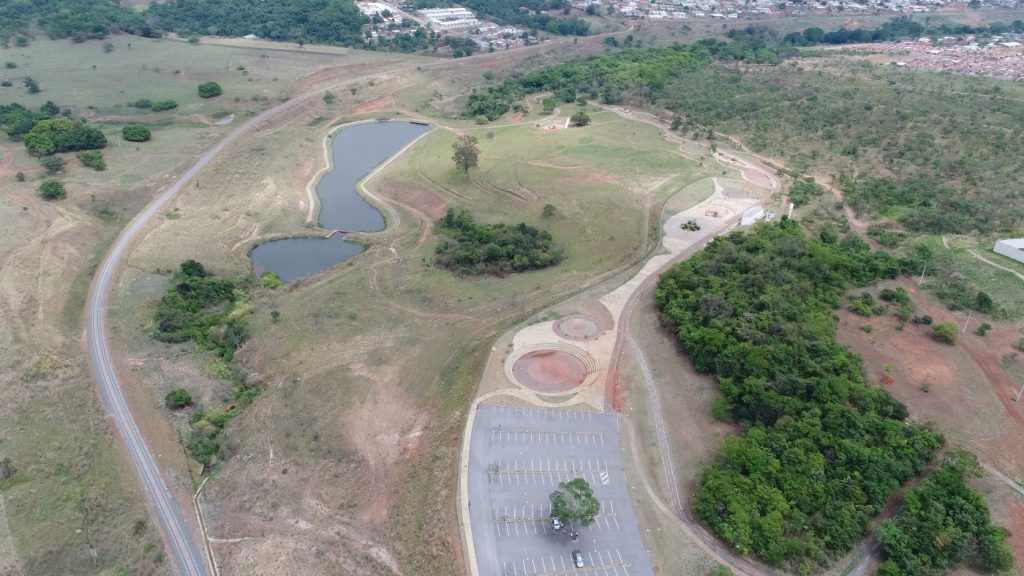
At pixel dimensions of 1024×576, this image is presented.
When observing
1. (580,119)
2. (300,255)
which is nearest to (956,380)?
(300,255)

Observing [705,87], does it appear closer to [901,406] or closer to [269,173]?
[269,173]

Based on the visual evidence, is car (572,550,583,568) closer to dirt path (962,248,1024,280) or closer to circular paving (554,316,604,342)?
circular paving (554,316,604,342)

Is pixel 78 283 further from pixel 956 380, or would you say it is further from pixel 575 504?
pixel 956 380


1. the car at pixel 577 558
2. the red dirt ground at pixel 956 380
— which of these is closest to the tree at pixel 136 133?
the car at pixel 577 558

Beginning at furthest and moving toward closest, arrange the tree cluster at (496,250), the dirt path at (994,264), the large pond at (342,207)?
the large pond at (342,207), the tree cluster at (496,250), the dirt path at (994,264)

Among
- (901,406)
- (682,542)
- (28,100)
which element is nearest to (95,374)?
(682,542)

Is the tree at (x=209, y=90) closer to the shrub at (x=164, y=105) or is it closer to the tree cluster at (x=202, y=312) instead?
the shrub at (x=164, y=105)
